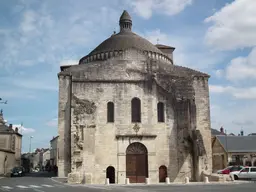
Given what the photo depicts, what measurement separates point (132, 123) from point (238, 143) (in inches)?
720

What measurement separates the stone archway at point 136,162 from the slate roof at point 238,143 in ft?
48.2

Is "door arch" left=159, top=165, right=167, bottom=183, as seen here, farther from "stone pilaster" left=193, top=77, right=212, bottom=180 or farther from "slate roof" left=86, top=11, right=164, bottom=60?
"slate roof" left=86, top=11, right=164, bottom=60

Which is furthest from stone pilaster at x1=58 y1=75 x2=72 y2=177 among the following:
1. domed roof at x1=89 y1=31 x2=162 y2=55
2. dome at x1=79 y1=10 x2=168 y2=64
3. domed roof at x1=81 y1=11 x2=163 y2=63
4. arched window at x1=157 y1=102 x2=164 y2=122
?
arched window at x1=157 y1=102 x2=164 y2=122

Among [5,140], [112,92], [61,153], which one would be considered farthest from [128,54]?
[5,140]

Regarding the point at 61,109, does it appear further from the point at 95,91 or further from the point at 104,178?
the point at 104,178

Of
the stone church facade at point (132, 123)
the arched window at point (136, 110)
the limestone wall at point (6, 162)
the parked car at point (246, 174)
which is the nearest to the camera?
the stone church facade at point (132, 123)

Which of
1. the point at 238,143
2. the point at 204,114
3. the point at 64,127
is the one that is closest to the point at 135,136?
the point at 64,127

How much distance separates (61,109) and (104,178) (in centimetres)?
655

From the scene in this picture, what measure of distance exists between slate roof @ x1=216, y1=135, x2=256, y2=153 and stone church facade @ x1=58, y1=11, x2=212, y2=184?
11.6m

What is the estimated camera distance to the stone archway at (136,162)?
1016 inches

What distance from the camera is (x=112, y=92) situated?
26.6m

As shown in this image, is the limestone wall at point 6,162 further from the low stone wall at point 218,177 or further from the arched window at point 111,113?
the low stone wall at point 218,177

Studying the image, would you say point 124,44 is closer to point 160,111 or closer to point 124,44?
point 124,44

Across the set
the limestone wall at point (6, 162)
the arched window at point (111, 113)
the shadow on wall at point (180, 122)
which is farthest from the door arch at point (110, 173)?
the limestone wall at point (6, 162)
